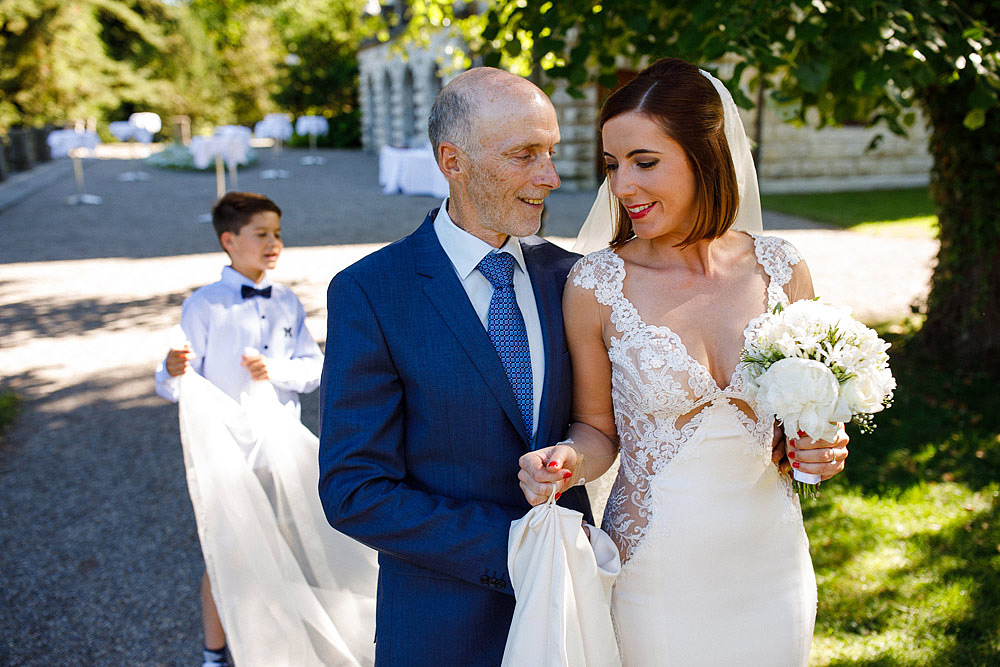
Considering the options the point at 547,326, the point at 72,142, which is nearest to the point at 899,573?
the point at 547,326

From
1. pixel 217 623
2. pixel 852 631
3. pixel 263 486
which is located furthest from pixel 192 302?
pixel 852 631

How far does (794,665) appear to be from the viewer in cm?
220

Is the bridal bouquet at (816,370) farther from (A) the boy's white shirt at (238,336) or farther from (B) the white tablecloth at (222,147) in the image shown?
(B) the white tablecloth at (222,147)

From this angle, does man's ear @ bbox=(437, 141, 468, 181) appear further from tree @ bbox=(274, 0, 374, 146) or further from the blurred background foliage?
tree @ bbox=(274, 0, 374, 146)

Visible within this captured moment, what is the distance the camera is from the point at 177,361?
3324 mm

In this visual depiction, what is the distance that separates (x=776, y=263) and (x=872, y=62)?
2.57 m

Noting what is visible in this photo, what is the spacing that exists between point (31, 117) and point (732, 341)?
125 feet

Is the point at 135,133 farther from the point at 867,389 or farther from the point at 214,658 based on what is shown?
the point at 867,389

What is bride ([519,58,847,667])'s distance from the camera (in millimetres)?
2068

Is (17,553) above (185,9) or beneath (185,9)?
beneath

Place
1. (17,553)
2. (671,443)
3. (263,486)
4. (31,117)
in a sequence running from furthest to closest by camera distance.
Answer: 1. (31,117)
2. (17,553)
3. (263,486)
4. (671,443)

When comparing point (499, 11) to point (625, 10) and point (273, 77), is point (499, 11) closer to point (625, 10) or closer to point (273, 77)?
point (625, 10)

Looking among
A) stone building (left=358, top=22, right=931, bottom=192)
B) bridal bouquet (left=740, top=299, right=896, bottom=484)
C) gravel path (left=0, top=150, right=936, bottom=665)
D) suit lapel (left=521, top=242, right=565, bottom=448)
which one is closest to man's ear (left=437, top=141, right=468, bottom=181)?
suit lapel (left=521, top=242, right=565, bottom=448)

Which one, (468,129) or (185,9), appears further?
(185,9)
